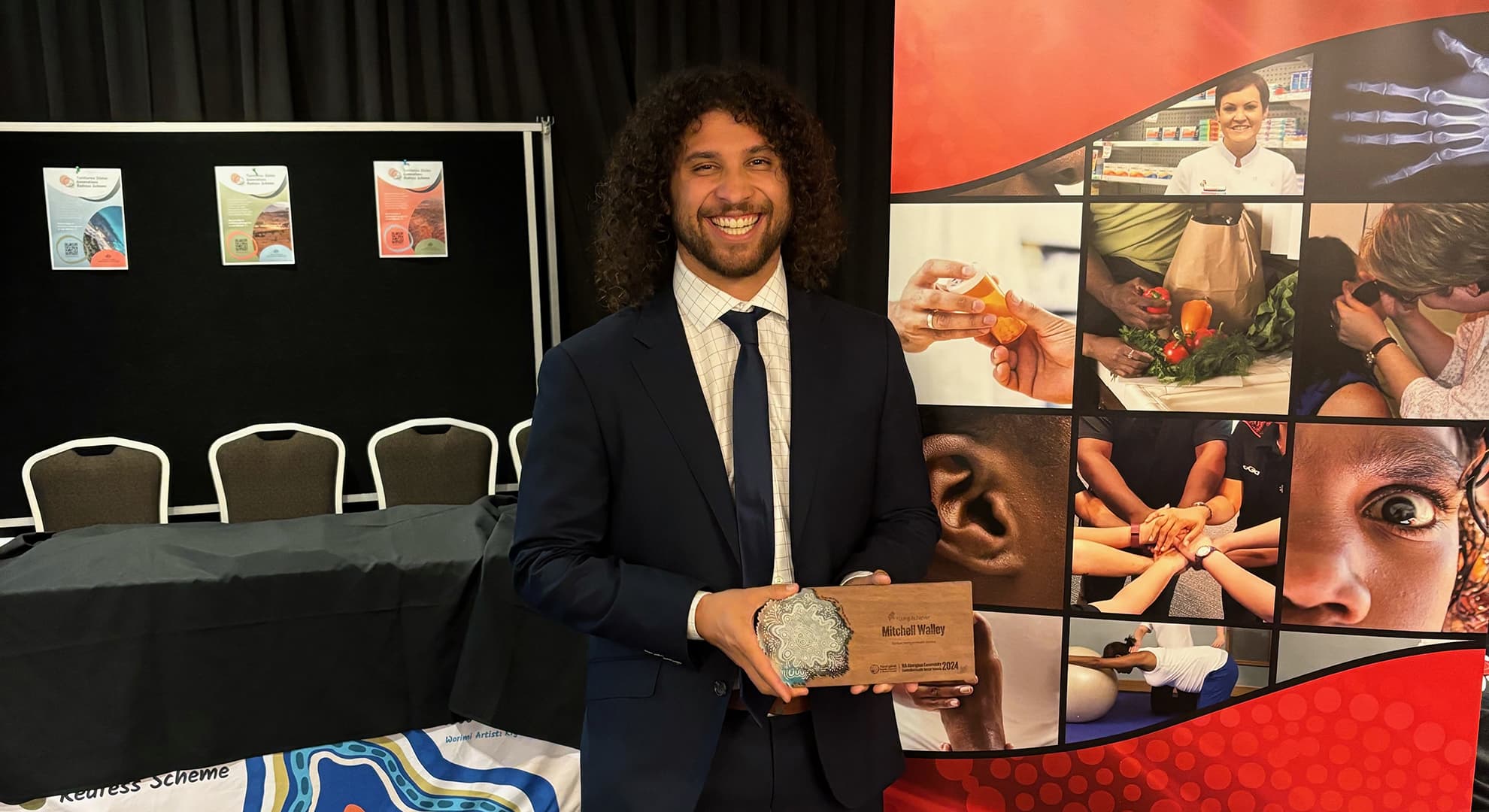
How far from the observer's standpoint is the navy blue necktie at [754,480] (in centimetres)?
127

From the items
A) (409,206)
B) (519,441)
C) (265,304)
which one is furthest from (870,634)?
(265,304)

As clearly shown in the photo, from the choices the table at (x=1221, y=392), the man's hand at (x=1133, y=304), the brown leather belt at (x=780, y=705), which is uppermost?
the man's hand at (x=1133, y=304)

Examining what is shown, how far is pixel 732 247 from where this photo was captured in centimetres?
131

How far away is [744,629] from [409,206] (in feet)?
11.3

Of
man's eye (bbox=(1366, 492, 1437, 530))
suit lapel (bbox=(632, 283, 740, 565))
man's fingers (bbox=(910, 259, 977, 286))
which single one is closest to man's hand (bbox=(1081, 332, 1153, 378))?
man's fingers (bbox=(910, 259, 977, 286))

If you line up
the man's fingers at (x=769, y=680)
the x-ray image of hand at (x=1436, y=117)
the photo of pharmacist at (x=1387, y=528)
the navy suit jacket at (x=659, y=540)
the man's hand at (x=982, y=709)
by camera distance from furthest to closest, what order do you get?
the man's hand at (x=982, y=709) → the photo of pharmacist at (x=1387, y=528) → the x-ray image of hand at (x=1436, y=117) → the navy suit jacket at (x=659, y=540) → the man's fingers at (x=769, y=680)

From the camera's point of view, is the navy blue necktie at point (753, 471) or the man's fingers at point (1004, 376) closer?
the navy blue necktie at point (753, 471)

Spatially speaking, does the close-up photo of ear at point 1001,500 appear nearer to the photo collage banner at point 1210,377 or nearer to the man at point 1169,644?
the photo collage banner at point 1210,377

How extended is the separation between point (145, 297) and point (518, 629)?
10.1 feet

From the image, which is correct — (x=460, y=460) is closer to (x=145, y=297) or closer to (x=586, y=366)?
(x=145, y=297)

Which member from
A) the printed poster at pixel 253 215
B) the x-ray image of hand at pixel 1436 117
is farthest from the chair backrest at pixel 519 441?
the x-ray image of hand at pixel 1436 117

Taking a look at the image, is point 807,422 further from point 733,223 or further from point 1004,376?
point 1004,376

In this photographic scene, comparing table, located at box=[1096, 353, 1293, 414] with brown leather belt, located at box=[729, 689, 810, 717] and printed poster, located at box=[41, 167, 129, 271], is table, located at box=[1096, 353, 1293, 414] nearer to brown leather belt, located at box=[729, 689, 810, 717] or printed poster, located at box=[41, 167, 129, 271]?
brown leather belt, located at box=[729, 689, 810, 717]

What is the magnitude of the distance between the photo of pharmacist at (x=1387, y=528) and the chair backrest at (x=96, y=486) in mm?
3839
